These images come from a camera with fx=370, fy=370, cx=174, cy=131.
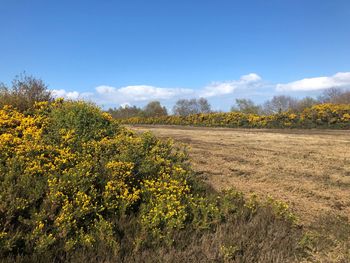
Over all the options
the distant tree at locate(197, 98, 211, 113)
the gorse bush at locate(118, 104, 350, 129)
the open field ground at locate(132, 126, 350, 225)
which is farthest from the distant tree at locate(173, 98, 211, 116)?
the open field ground at locate(132, 126, 350, 225)

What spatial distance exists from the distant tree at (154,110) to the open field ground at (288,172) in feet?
93.4

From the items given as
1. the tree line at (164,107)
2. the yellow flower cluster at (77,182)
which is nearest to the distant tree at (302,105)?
the tree line at (164,107)

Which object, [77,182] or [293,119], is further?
[293,119]

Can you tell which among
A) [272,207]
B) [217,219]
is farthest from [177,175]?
[272,207]

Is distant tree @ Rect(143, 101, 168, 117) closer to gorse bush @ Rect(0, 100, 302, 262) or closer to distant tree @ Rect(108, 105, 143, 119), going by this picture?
distant tree @ Rect(108, 105, 143, 119)

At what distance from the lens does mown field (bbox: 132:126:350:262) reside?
5652 mm

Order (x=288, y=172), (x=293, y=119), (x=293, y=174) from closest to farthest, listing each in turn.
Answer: (x=293, y=174) < (x=288, y=172) < (x=293, y=119)

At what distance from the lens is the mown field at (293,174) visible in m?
5.65

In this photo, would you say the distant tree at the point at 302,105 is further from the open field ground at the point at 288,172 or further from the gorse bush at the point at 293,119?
the open field ground at the point at 288,172

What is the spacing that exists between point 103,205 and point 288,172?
14.8ft

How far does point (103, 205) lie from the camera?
441cm

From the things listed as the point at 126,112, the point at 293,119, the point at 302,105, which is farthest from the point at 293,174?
the point at 126,112

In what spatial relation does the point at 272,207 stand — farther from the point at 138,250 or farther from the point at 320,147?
the point at 320,147

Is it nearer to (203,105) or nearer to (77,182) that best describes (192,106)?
(203,105)
